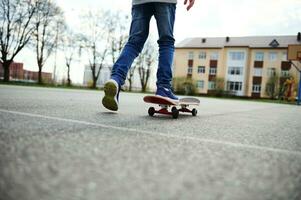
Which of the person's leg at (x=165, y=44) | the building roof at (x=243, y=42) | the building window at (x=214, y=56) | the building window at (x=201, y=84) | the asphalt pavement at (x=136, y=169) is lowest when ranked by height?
the asphalt pavement at (x=136, y=169)

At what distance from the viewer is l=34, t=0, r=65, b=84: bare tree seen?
1468 inches

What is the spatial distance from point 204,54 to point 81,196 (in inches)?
2424

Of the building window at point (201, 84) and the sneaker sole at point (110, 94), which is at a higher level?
the building window at point (201, 84)

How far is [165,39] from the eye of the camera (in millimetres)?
3217

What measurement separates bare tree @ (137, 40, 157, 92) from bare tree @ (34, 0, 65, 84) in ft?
62.5

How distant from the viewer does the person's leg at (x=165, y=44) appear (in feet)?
10.1

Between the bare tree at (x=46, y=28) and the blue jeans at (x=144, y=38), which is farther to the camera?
the bare tree at (x=46, y=28)

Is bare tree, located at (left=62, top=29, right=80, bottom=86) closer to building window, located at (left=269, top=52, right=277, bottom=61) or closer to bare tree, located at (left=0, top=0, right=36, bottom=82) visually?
bare tree, located at (left=0, top=0, right=36, bottom=82)

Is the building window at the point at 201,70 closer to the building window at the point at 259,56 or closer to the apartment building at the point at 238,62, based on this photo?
the apartment building at the point at 238,62

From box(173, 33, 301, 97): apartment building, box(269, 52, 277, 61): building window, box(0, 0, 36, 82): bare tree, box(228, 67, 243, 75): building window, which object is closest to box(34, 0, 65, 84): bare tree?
box(0, 0, 36, 82): bare tree

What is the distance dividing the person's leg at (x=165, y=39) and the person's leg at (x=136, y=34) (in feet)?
0.45

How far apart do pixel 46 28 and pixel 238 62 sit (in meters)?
34.7

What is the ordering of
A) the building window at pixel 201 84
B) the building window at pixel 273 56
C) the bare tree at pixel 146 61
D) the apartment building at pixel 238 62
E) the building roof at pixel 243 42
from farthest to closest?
the building window at pixel 201 84
the bare tree at pixel 146 61
the building roof at pixel 243 42
the building window at pixel 273 56
the apartment building at pixel 238 62

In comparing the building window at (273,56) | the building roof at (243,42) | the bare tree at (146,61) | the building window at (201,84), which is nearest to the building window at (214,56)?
the building roof at (243,42)
